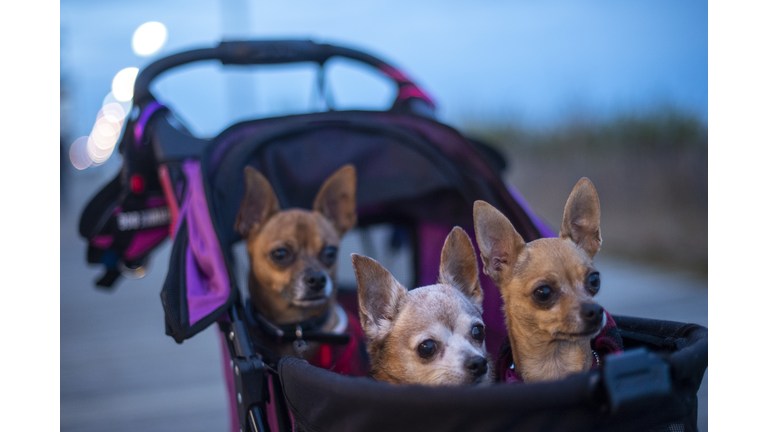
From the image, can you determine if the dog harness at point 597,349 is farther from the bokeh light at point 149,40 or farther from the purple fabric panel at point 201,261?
the bokeh light at point 149,40

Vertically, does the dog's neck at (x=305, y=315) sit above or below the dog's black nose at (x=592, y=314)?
below

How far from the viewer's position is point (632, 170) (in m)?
4.05

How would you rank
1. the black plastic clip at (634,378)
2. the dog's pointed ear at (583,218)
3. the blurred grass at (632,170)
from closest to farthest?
the black plastic clip at (634,378) < the dog's pointed ear at (583,218) < the blurred grass at (632,170)

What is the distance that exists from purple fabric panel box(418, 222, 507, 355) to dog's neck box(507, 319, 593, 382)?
20.6 inches

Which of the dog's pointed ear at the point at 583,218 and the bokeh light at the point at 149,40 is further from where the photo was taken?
the bokeh light at the point at 149,40

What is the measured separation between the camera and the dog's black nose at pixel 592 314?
1113mm

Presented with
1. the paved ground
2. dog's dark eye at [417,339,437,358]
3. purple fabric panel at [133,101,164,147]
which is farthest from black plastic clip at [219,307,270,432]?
the paved ground

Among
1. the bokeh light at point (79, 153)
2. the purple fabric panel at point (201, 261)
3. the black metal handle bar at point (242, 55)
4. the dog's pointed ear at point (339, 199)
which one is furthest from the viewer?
the bokeh light at point (79, 153)

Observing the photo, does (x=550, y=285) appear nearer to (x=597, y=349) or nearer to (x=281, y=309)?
(x=597, y=349)

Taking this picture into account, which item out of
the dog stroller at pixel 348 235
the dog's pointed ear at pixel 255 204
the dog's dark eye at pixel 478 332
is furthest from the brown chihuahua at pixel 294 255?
the dog's dark eye at pixel 478 332

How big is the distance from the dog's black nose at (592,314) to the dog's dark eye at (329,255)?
120 cm

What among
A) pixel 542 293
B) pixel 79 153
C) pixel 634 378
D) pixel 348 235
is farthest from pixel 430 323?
pixel 79 153

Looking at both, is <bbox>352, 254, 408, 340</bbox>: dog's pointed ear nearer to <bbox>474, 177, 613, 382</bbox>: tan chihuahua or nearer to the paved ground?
<bbox>474, 177, 613, 382</bbox>: tan chihuahua

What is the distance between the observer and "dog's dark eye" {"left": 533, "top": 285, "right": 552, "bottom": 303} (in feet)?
3.96
